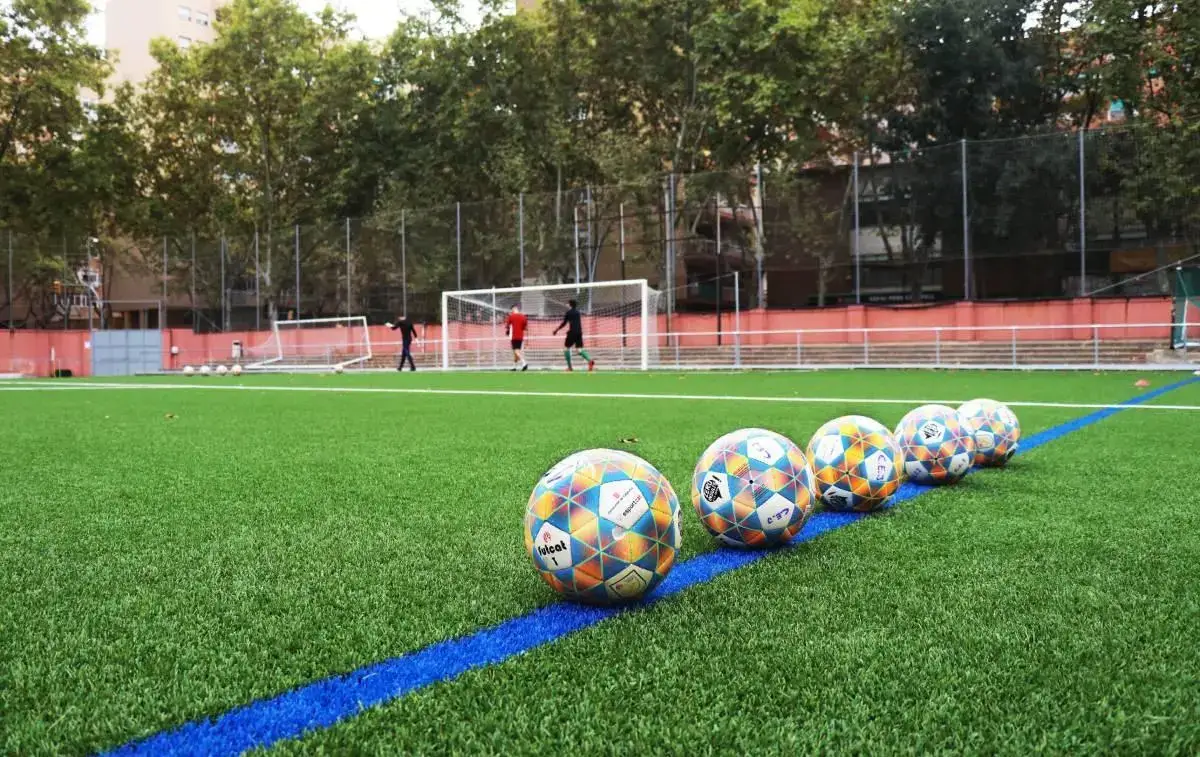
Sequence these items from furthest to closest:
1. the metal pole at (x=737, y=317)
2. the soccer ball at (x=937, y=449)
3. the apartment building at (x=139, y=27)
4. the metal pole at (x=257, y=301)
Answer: the apartment building at (x=139, y=27) → the metal pole at (x=257, y=301) → the metal pole at (x=737, y=317) → the soccer ball at (x=937, y=449)

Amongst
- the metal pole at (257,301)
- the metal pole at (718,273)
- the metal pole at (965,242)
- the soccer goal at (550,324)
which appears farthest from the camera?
the metal pole at (257,301)

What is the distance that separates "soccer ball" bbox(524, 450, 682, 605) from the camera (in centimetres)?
262

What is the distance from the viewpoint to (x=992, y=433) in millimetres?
5402

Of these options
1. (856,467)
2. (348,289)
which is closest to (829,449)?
(856,467)

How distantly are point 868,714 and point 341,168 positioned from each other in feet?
141

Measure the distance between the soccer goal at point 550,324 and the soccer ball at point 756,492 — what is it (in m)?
22.8

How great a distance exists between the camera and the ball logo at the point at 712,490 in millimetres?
3445

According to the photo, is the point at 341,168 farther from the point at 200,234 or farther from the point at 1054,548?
the point at 1054,548

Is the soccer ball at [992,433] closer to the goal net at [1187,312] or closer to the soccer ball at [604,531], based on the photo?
the soccer ball at [604,531]

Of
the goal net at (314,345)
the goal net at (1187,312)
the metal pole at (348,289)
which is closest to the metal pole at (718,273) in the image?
the goal net at (1187,312)

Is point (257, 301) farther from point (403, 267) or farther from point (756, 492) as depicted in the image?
point (756, 492)

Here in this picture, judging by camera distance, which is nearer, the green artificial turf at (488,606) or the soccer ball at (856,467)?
the green artificial turf at (488,606)

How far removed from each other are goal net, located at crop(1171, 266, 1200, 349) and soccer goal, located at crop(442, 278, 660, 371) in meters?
13.9

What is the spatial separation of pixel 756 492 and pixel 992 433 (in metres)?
2.73
